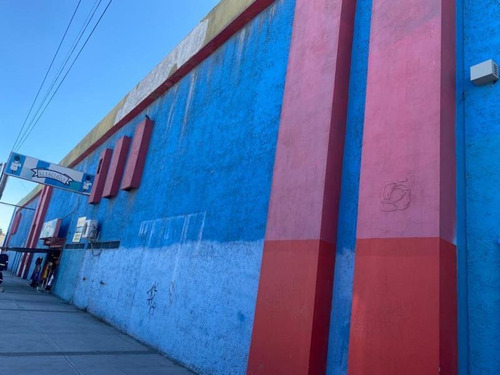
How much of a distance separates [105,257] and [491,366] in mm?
10306

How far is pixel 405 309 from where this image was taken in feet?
10.7

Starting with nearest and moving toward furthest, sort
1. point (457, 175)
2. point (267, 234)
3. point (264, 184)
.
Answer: point (457, 175)
point (267, 234)
point (264, 184)

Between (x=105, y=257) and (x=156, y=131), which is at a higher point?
(x=156, y=131)

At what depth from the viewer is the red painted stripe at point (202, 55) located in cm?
758

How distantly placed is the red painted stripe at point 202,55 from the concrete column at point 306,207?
225 cm

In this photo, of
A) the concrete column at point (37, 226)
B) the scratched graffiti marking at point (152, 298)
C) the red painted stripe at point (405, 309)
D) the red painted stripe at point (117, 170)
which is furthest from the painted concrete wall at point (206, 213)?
the concrete column at point (37, 226)

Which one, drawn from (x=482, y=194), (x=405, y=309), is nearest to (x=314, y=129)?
(x=482, y=194)

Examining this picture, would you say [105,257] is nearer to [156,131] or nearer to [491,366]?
[156,131]

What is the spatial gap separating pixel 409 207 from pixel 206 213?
4.11 m

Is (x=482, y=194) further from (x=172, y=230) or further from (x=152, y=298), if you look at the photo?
(x=152, y=298)

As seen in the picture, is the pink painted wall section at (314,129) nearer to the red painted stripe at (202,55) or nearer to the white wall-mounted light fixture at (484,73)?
the white wall-mounted light fixture at (484,73)

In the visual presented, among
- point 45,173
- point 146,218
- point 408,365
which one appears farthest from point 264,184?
point 45,173

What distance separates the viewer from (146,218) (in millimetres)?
9203

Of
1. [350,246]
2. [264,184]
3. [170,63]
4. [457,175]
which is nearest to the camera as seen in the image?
[457,175]
